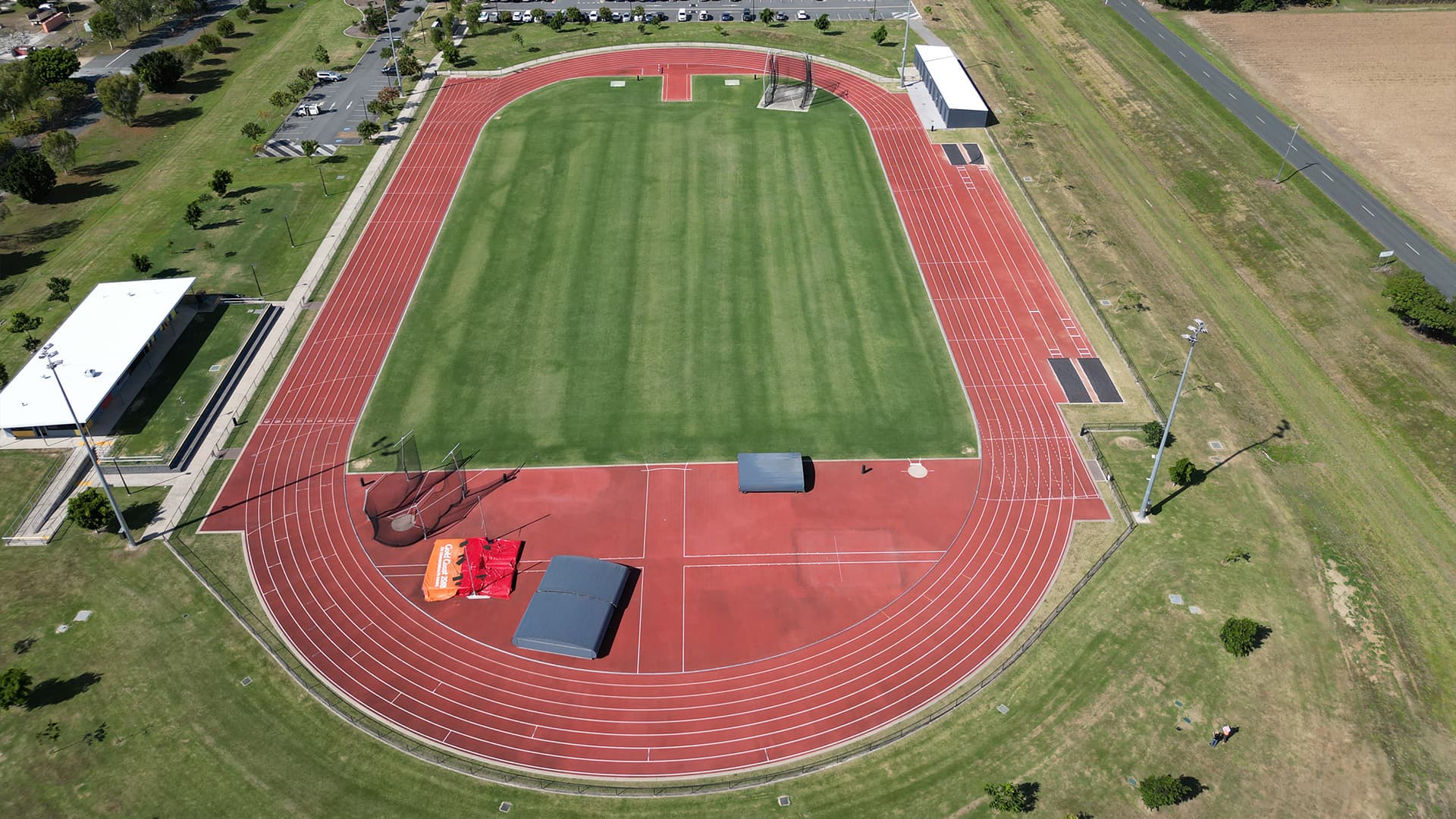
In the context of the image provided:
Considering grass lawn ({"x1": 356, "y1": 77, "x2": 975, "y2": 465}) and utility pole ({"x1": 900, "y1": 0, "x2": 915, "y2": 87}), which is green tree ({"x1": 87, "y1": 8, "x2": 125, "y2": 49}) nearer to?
grass lawn ({"x1": 356, "y1": 77, "x2": 975, "y2": 465})

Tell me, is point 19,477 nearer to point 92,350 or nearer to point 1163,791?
point 92,350

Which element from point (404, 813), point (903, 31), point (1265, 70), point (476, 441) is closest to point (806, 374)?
point (476, 441)

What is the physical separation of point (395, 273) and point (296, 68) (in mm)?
49632

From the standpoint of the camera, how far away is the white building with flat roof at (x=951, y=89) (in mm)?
98000

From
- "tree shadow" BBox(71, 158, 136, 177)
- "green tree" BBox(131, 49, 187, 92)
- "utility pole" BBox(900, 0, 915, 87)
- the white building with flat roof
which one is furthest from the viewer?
"utility pole" BBox(900, 0, 915, 87)

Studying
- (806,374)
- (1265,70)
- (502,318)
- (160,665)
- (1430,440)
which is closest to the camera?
(160,665)

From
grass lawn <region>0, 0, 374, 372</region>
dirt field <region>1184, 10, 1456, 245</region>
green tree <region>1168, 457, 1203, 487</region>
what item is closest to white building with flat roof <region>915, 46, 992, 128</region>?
dirt field <region>1184, 10, 1456, 245</region>

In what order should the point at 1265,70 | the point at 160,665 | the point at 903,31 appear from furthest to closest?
the point at 903,31 < the point at 1265,70 < the point at 160,665

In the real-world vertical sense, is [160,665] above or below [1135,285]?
below

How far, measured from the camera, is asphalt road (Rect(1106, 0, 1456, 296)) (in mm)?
78562

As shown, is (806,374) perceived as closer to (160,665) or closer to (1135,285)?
(1135,285)

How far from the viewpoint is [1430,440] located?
207ft

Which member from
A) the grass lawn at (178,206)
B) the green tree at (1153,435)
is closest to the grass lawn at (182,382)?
the grass lawn at (178,206)

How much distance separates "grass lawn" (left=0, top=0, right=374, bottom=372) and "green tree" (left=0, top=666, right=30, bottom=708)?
30186 millimetres
